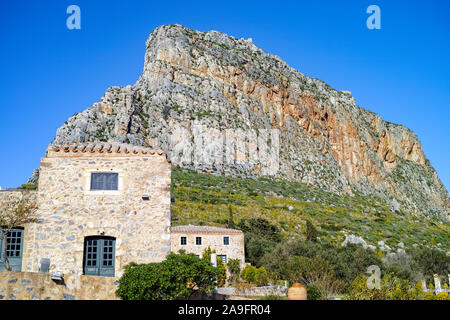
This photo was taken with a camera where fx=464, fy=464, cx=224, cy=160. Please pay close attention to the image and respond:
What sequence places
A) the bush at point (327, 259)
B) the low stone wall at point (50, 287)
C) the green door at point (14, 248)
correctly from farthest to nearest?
1. the bush at point (327, 259)
2. the green door at point (14, 248)
3. the low stone wall at point (50, 287)

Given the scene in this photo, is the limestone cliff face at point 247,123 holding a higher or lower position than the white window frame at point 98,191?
higher

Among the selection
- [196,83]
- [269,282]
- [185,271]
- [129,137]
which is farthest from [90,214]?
[196,83]

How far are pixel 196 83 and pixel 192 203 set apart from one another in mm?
39858

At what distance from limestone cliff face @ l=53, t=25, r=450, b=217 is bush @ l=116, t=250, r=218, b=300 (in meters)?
53.5

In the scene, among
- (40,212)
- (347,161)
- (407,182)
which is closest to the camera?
(40,212)

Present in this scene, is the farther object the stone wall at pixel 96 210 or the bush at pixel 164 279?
the stone wall at pixel 96 210

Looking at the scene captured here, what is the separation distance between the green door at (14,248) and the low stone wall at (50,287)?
3.45 metres

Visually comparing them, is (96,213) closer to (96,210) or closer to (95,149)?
(96,210)

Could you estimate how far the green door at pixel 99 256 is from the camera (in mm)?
16906

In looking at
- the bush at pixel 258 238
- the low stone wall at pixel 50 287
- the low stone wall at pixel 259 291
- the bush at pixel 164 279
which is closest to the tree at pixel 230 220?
the bush at pixel 258 238

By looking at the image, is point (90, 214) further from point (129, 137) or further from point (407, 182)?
point (407, 182)

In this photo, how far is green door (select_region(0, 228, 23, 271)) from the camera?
16812mm

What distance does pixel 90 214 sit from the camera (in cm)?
1716

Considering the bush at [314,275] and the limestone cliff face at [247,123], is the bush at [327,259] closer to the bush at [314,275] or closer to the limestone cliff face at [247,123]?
the bush at [314,275]
